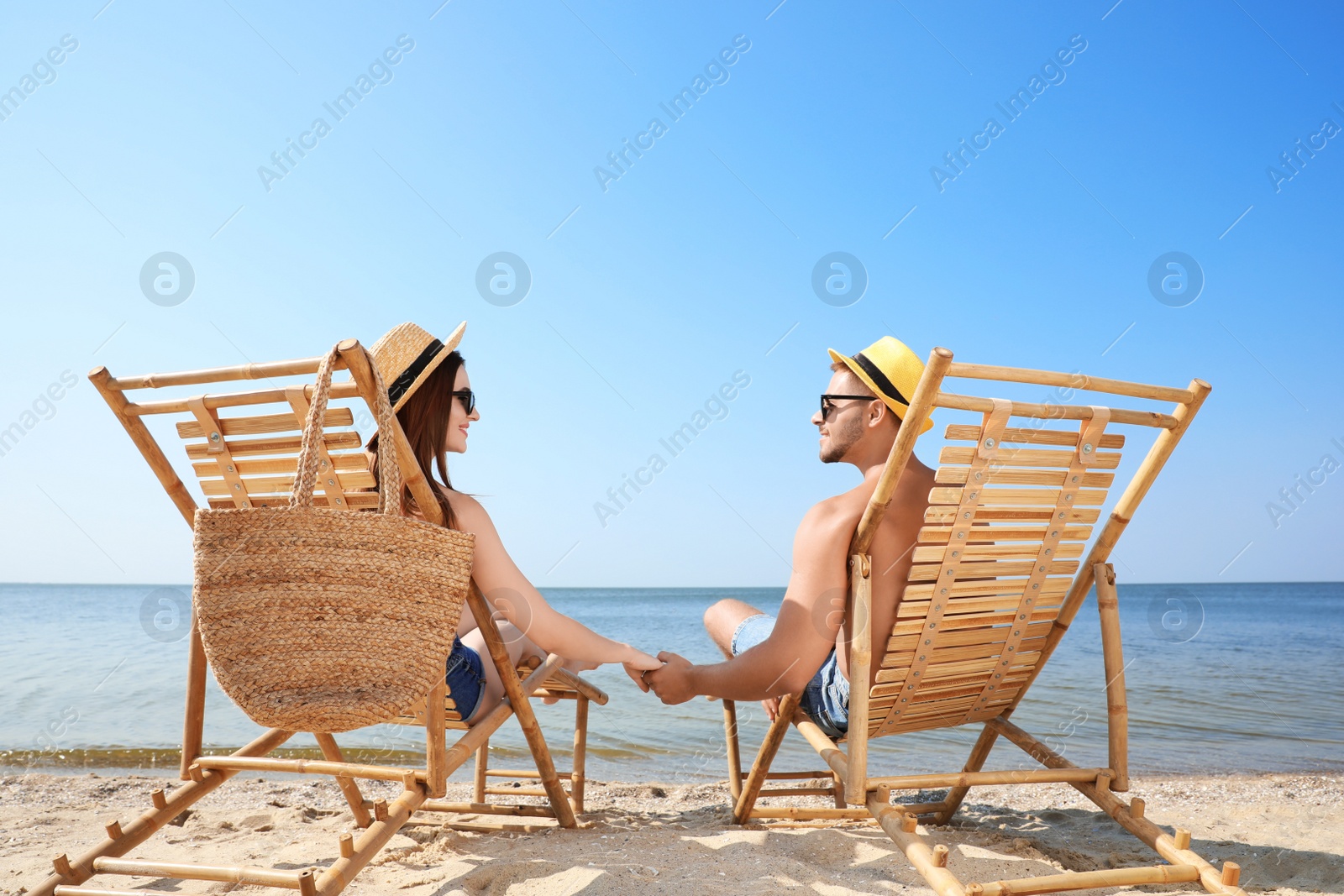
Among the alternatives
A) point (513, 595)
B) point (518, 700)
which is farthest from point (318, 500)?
point (518, 700)

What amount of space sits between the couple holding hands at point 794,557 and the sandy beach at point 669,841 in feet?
1.69

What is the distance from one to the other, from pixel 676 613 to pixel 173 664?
71.4 ft

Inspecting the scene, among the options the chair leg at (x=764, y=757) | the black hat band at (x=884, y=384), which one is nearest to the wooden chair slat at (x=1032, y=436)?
the black hat band at (x=884, y=384)

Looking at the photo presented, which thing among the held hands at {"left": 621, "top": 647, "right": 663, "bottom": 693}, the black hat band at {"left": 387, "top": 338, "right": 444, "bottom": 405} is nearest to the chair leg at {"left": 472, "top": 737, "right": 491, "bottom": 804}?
the held hands at {"left": 621, "top": 647, "right": 663, "bottom": 693}

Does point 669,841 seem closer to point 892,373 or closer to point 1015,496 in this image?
point 1015,496

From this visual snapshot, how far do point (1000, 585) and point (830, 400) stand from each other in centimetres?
91

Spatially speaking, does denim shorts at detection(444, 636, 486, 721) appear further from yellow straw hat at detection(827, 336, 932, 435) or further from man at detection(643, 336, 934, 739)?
yellow straw hat at detection(827, 336, 932, 435)

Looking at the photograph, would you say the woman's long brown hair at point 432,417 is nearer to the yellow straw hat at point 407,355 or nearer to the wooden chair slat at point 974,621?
the yellow straw hat at point 407,355

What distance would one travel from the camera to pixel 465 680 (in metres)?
2.76

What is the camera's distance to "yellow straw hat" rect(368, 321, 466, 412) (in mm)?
2521

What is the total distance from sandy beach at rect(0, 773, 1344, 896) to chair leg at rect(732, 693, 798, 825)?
92 mm

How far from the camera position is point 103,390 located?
2162mm

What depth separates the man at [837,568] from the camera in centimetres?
249

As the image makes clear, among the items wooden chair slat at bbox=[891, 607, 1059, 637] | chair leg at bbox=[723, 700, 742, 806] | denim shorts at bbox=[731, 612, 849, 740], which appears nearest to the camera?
wooden chair slat at bbox=[891, 607, 1059, 637]
